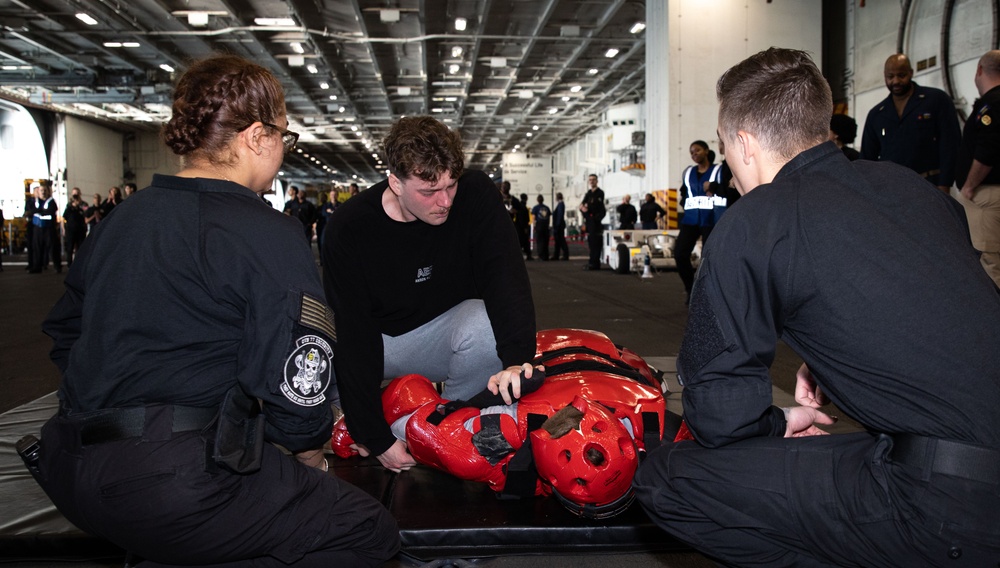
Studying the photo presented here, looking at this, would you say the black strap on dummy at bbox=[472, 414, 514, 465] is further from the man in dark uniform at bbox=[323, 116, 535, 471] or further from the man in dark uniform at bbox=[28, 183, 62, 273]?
the man in dark uniform at bbox=[28, 183, 62, 273]

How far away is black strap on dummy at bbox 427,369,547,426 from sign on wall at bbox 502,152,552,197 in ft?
129

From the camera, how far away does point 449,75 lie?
2317 centimetres

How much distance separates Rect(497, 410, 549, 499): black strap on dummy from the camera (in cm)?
232

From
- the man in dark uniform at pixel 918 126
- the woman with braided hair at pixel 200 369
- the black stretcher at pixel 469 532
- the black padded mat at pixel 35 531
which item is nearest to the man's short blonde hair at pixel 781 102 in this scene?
the woman with braided hair at pixel 200 369

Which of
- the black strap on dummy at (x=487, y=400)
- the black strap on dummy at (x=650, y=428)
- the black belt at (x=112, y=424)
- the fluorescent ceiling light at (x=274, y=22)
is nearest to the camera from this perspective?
the black belt at (x=112, y=424)

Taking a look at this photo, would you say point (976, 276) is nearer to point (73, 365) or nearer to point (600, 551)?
point (600, 551)

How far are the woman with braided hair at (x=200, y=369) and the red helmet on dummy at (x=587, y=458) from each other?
0.75 metres

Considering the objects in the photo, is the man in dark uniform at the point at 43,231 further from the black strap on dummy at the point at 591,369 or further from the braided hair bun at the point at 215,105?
the braided hair bun at the point at 215,105

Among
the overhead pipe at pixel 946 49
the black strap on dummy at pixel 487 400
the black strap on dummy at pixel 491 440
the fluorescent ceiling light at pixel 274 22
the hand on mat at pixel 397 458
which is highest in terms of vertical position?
the fluorescent ceiling light at pixel 274 22

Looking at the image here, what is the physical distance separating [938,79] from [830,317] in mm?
11587

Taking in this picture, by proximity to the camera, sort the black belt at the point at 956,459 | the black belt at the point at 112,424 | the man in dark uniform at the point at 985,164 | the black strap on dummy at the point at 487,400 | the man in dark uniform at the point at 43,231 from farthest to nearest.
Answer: the man in dark uniform at the point at 43,231, the man in dark uniform at the point at 985,164, the black strap on dummy at the point at 487,400, the black belt at the point at 112,424, the black belt at the point at 956,459

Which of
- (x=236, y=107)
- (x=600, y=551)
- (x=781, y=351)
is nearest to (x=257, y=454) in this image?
(x=236, y=107)

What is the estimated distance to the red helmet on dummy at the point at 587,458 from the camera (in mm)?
2053

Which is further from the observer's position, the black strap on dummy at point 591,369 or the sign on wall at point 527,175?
the sign on wall at point 527,175
